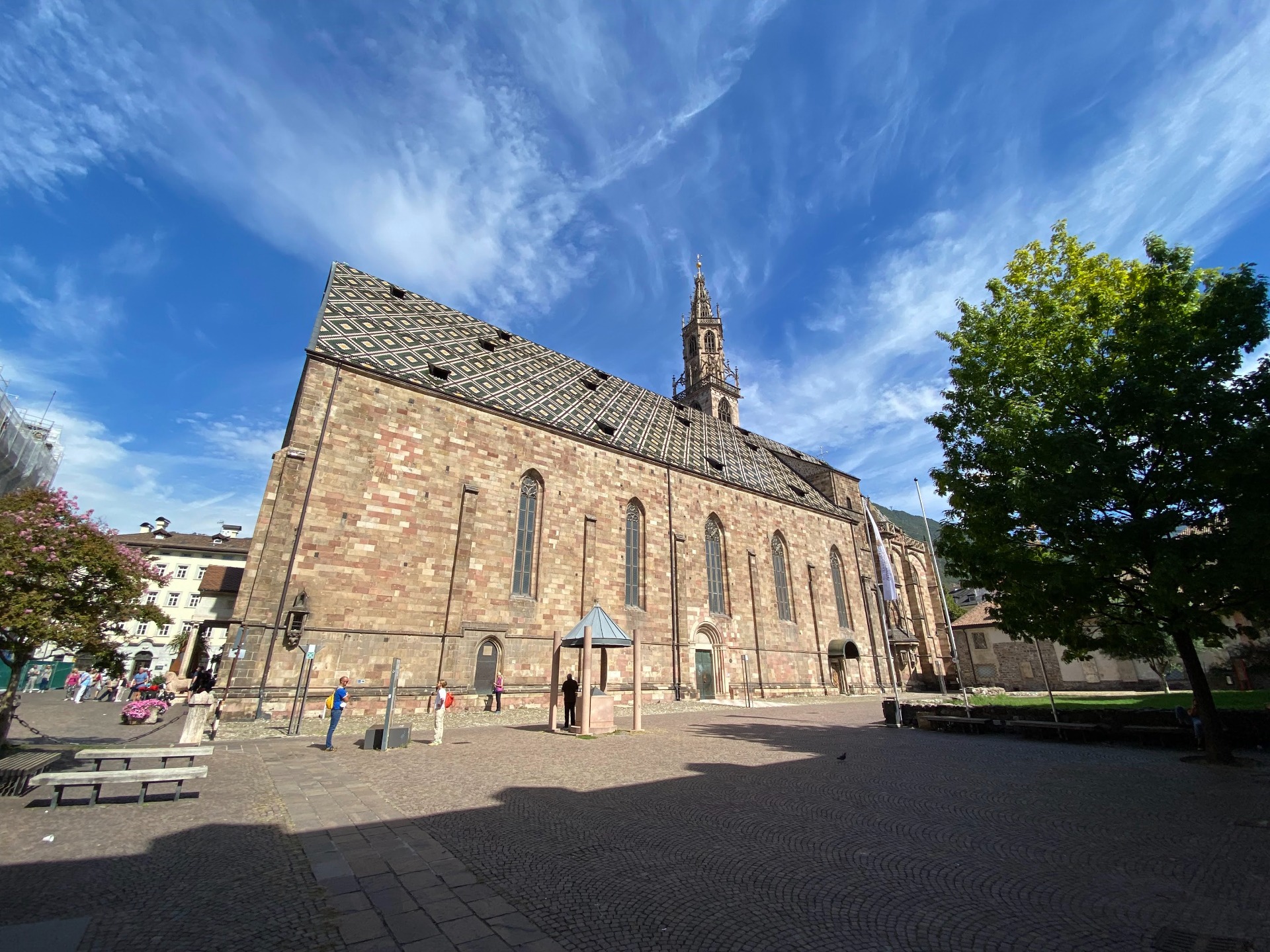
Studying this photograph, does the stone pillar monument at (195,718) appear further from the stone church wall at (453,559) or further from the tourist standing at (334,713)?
the stone church wall at (453,559)

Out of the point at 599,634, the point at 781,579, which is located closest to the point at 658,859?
the point at 599,634

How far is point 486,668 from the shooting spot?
59.5 ft

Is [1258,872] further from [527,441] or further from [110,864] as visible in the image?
[527,441]

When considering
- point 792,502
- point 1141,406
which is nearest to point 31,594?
point 1141,406

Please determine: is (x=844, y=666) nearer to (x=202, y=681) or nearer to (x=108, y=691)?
(x=202, y=681)

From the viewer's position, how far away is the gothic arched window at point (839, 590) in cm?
3228

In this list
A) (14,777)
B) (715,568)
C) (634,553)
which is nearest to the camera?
(14,777)

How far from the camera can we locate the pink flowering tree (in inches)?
313

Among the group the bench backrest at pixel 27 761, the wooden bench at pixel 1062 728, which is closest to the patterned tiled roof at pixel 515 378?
the bench backrest at pixel 27 761

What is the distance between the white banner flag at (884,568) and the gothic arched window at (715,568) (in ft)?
37.7

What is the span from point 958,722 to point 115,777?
54.4 feet

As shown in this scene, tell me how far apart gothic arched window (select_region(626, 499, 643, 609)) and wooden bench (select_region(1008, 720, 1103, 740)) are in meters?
13.6

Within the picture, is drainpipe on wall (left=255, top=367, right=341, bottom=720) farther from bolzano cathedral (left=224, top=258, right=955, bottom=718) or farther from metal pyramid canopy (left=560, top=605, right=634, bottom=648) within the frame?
metal pyramid canopy (left=560, top=605, right=634, bottom=648)

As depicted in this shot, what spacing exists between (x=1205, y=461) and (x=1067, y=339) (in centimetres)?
375
